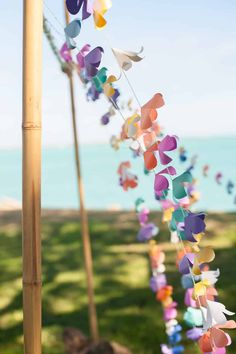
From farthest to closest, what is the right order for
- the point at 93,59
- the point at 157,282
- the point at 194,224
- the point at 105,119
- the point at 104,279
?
the point at 104,279, the point at 157,282, the point at 105,119, the point at 93,59, the point at 194,224

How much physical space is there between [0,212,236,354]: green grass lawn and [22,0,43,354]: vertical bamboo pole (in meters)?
2.15

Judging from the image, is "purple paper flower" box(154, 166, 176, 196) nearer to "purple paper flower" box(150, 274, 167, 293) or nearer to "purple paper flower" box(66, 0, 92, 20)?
"purple paper flower" box(66, 0, 92, 20)

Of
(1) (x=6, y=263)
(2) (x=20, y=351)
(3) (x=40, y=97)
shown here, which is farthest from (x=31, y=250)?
(1) (x=6, y=263)

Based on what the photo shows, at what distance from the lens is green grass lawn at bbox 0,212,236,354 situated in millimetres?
3414

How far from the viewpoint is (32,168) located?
1129 millimetres

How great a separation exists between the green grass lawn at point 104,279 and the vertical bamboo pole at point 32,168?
2.15m

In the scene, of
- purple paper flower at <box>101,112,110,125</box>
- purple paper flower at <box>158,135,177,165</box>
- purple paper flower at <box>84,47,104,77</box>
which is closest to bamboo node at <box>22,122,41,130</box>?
purple paper flower at <box>84,47,104,77</box>

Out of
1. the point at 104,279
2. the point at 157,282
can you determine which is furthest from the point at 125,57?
the point at 104,279

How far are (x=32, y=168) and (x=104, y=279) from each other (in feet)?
10.2

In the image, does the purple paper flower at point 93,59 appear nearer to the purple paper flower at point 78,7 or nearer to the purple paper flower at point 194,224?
the purple paper flower at point 78,7

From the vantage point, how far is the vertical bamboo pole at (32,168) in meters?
1.13

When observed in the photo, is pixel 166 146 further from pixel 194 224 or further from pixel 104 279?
pixel 104 279

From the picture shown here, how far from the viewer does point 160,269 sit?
1824 millimetres

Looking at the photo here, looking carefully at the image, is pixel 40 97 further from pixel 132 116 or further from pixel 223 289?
pixel 223 289
